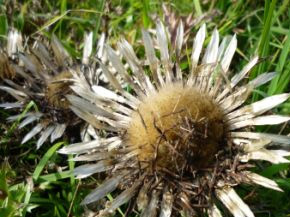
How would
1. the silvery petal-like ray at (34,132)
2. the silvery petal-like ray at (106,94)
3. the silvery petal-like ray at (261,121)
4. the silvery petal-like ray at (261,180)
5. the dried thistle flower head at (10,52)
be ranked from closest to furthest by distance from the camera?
the silvery petal-like ray at (261,180), the silvery petal-like ray at (261,121), the silvery petal-like ray at (106,94), the silvery petal-like ray at (34,132), the dried thistle flower head at (10,52)

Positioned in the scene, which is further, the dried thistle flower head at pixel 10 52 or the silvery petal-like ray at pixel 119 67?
the dried thistle flower head at pixel 10 52

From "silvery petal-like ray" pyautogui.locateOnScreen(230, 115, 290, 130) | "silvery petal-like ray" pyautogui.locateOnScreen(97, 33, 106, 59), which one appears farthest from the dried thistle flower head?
"silvery petal-like ray" pyautogui.locateOnScreen(230, 115, 290, 130)

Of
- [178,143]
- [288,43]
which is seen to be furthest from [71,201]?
[288,43]

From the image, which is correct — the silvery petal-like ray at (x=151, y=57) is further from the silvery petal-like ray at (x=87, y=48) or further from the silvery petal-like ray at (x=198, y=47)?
the silvery petal-like ray at (x=87, y=48)

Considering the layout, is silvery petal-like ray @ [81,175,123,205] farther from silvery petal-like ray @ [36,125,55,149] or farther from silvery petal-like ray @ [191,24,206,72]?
silvery petal-like ray @ [191,24,206,72]

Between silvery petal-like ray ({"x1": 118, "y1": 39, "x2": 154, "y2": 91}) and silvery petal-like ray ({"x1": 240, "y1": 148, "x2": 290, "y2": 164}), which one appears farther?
silvery petal-like ray ({"x1": 118, "y1": 39, "x2": 154, "y2": 91})

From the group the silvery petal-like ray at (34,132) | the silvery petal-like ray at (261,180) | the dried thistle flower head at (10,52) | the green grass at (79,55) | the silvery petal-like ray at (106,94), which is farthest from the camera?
the dried thistle flower head at (10,52)

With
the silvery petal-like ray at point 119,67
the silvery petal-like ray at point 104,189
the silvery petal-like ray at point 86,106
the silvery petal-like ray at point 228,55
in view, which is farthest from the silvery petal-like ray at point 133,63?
the silvery petal-like ray at point 104,189
